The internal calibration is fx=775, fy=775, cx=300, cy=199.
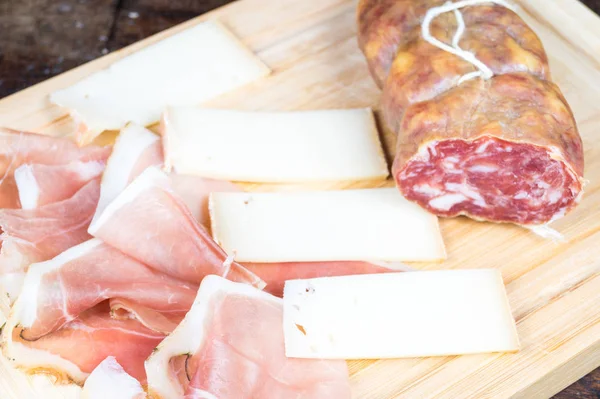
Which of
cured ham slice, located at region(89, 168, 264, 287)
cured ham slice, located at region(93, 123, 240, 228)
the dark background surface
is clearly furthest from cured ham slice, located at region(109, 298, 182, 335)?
the dark background surface

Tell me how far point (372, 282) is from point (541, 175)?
0.66 m

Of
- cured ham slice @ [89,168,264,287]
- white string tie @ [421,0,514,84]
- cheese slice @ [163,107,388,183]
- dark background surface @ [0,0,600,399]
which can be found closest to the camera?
cured ham slice @ [89,168,264,287]

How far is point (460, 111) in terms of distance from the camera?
2.53 meters

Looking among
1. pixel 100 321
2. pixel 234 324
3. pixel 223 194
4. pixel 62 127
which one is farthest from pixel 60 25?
pixel 234 324

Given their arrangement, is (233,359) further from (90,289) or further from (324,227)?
(324,227)

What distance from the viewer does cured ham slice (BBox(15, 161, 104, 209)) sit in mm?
2695

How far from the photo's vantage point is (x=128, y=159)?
109 inches


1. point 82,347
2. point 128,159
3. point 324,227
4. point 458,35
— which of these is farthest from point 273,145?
point 82,347

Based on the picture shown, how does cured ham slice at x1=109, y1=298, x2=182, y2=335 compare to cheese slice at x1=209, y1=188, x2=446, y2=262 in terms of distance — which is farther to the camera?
cheese slice at x1=209, y1=188, x2=446, y2=262

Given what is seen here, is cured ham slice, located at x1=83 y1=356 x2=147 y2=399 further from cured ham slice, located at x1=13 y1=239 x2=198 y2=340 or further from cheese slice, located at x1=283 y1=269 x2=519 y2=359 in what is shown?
cheese slice, located at x1=283 y1=269 x2=519 y2=359

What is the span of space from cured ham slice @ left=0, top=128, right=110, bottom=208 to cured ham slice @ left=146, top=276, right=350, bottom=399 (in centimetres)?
80

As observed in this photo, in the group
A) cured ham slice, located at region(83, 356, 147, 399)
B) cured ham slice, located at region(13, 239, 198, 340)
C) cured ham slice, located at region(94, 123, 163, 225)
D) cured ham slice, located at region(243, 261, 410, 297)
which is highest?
cured ham slice, located at region(94, 123, 163, 225)

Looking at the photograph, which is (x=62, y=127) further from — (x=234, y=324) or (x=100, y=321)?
(x=234, y=324)

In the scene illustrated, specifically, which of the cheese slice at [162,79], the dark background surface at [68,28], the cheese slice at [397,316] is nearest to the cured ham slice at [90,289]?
the cheese slice at [397,316]
